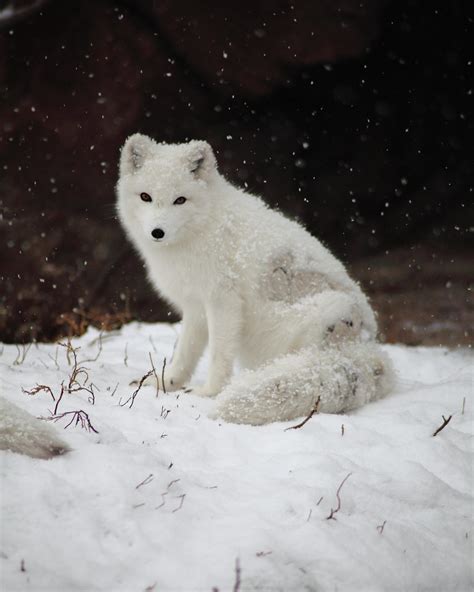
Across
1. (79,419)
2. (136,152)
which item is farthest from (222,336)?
(79,419)

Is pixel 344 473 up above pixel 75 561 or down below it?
below

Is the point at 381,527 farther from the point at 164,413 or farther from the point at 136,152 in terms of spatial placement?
the point at 136,152

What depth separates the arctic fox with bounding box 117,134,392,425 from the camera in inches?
131

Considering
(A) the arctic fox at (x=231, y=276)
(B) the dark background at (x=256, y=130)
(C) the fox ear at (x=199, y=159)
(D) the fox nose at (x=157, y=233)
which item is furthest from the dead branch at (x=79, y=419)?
(B) the dark background at (x=256, y=130)

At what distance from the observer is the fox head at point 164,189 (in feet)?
10.9

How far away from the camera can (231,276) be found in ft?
11.2

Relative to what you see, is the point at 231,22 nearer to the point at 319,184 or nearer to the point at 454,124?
the point at 319,184

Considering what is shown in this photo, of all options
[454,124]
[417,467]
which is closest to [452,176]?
[454,124]

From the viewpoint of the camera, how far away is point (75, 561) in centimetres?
157

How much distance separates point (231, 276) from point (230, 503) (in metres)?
1.68

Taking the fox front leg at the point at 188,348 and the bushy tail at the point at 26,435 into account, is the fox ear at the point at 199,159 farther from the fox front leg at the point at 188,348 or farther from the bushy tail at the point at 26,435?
the bushy tail at the point at 26,435

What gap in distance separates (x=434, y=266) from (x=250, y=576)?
6.11 metres

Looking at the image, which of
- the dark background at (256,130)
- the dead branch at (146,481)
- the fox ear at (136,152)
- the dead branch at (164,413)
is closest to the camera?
the dead branch at (146,481)

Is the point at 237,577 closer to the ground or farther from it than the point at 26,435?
closer to the ground
